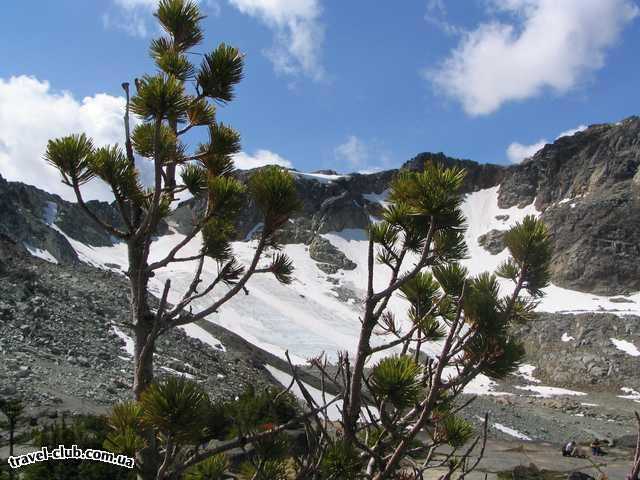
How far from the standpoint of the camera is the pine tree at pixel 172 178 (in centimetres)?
345

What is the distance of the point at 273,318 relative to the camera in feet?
223

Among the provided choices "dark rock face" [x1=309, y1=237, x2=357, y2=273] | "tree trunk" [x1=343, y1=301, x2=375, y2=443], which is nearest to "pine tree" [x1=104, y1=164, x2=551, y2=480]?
"tree trunk" [x1=343, y1=301, x2=375, y2=443]

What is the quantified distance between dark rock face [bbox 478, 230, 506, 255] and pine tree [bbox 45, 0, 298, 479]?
106 metres

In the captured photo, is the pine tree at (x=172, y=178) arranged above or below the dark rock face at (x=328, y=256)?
below

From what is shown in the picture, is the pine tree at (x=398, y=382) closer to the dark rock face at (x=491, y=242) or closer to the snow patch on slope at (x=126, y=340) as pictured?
the snow patch on slope at (x=126, y=340)

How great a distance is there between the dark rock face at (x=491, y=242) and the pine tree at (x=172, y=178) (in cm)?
10642

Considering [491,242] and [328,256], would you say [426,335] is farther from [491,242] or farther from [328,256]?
[491,242]

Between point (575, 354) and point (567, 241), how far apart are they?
35.3 metres

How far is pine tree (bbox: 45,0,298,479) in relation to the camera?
3.45 meters

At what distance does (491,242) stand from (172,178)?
110 meters

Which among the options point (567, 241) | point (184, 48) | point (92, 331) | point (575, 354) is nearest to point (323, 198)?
point (567, 241)

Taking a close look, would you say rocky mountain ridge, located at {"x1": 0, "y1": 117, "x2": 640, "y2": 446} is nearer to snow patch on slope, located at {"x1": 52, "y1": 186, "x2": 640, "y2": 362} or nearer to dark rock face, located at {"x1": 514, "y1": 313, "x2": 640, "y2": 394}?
dark rock face, located at {"x1": 514, "y1": 313, "x2": 640, "y2": 394}

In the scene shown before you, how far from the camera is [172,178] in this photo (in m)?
4.20

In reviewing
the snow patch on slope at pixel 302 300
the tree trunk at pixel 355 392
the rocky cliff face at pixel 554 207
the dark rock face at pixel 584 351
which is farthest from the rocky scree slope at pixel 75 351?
the dark rock face at pixel 584 351
